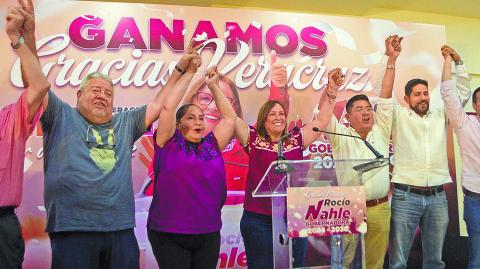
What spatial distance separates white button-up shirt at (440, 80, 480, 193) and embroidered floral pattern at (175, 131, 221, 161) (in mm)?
1985

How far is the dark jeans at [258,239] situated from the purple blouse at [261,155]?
0.09 metres

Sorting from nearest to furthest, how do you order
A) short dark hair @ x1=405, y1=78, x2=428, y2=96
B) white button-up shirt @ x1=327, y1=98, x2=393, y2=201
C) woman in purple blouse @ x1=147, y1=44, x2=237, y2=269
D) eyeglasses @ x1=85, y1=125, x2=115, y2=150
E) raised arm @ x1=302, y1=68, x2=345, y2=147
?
eyeglasses @ x1=85, y1=125, x2=115, y2=150, woman in purple blouse @ x1=147, y1=44, x2=237, y2=269, white button-up shirt @ x1=327, y1=98, x2=393, y2=201, raised arm @ x1=302, y1=68, x2=345, y2=147, short dark hair @ x1=405, y1=78, x2=428, y2=96

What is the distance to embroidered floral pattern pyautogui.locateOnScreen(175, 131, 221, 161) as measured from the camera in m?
2.87

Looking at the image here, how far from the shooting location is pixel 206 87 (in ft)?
11.8

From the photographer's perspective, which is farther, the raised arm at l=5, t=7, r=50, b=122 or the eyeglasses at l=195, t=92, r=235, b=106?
the eyeglasses at l=195, t=92, r=235, b=106

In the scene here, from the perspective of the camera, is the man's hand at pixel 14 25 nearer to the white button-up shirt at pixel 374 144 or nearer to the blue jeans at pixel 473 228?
the white button-up shirt at pixel 374 144

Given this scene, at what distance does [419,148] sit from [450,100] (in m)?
0.48

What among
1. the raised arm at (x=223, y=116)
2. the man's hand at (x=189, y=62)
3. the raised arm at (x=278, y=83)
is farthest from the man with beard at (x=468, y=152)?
the man's hand at (x=189, y=62)

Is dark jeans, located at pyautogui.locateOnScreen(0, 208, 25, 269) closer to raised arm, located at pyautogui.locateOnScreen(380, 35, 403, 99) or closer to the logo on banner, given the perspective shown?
the logo on banner

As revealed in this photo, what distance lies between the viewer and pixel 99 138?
2596 mm

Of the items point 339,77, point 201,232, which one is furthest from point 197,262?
point 339,77

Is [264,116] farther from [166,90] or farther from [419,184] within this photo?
[419,184]

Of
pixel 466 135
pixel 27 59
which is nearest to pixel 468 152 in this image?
pixel 466 135

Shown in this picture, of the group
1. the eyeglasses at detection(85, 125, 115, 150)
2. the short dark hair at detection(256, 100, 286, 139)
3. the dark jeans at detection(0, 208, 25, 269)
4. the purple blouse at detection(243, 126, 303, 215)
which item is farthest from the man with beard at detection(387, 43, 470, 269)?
the dark jeans at detection(0, 208, 25, 269)
